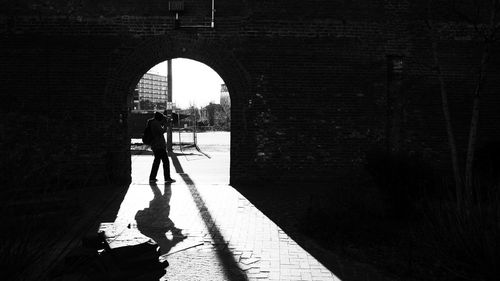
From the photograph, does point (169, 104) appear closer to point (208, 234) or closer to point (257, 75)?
point (257, 75)

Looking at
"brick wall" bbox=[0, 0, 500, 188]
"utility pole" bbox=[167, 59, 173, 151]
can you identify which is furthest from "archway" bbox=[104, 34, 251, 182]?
"utility pole" bbox=[167, 59, 173, 151]

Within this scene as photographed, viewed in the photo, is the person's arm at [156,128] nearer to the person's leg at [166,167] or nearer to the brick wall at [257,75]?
the person's leg at [166,167]

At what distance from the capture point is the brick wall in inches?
401

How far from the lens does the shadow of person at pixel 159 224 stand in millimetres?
6156

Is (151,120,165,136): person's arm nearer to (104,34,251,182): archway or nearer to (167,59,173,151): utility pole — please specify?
(104,34,251,182): archway

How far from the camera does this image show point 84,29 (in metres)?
10.2

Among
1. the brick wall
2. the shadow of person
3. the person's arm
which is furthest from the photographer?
the person's arm

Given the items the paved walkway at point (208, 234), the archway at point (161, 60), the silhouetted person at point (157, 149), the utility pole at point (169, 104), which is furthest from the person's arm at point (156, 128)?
the utility pole at point (169, 104)

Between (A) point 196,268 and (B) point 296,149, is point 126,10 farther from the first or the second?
(A) point 196,268

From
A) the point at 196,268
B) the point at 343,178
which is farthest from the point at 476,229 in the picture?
the point at 343,178

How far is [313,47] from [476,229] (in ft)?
22.6

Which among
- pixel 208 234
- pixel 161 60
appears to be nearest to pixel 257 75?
pixel 161 60

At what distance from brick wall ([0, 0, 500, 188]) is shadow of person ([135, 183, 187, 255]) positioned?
2283 millimetres

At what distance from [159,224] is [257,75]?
A: 458 cm
